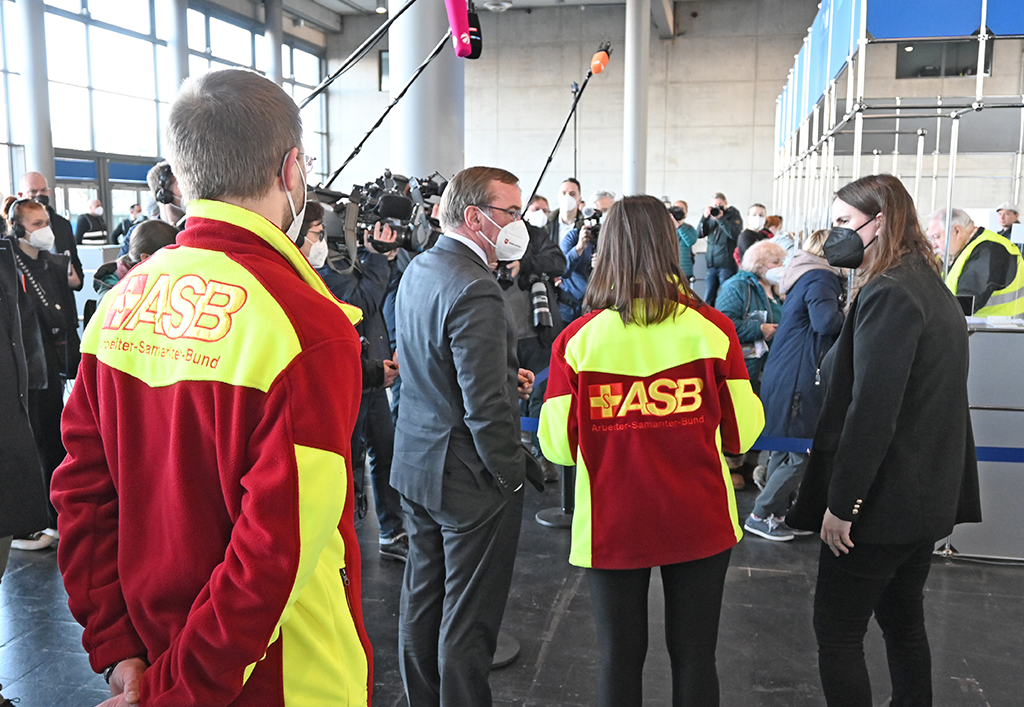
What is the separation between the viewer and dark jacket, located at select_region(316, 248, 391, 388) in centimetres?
373

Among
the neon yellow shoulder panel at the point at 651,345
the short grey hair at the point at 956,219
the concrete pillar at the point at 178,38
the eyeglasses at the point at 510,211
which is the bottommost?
the neon yellow shoulder panel at the point at 651,345

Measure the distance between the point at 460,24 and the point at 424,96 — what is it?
7.77ft

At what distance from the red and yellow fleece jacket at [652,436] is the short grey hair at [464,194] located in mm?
510

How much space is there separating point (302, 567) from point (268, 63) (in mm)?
18269

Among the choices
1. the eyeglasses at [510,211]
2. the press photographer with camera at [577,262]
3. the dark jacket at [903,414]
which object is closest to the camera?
the dark jacket at [903,414]

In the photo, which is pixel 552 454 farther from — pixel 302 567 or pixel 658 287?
pixel 302 567

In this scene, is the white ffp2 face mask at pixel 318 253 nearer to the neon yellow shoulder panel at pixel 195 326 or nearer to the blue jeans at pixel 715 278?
the neon yellow shoulder panel at pixel 195 326

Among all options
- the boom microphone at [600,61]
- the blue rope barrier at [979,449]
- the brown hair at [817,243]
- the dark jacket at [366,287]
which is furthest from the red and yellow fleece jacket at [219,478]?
the boom microphone at [600,61]

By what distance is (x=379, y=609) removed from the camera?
11.2 feet

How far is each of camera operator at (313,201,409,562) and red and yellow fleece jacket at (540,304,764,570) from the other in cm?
171

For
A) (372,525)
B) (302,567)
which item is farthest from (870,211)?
(372,525)

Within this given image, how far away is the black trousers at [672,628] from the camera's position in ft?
6.73

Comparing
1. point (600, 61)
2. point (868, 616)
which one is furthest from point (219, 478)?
point (600, 61)

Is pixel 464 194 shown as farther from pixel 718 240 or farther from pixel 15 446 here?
pixel 718 240
